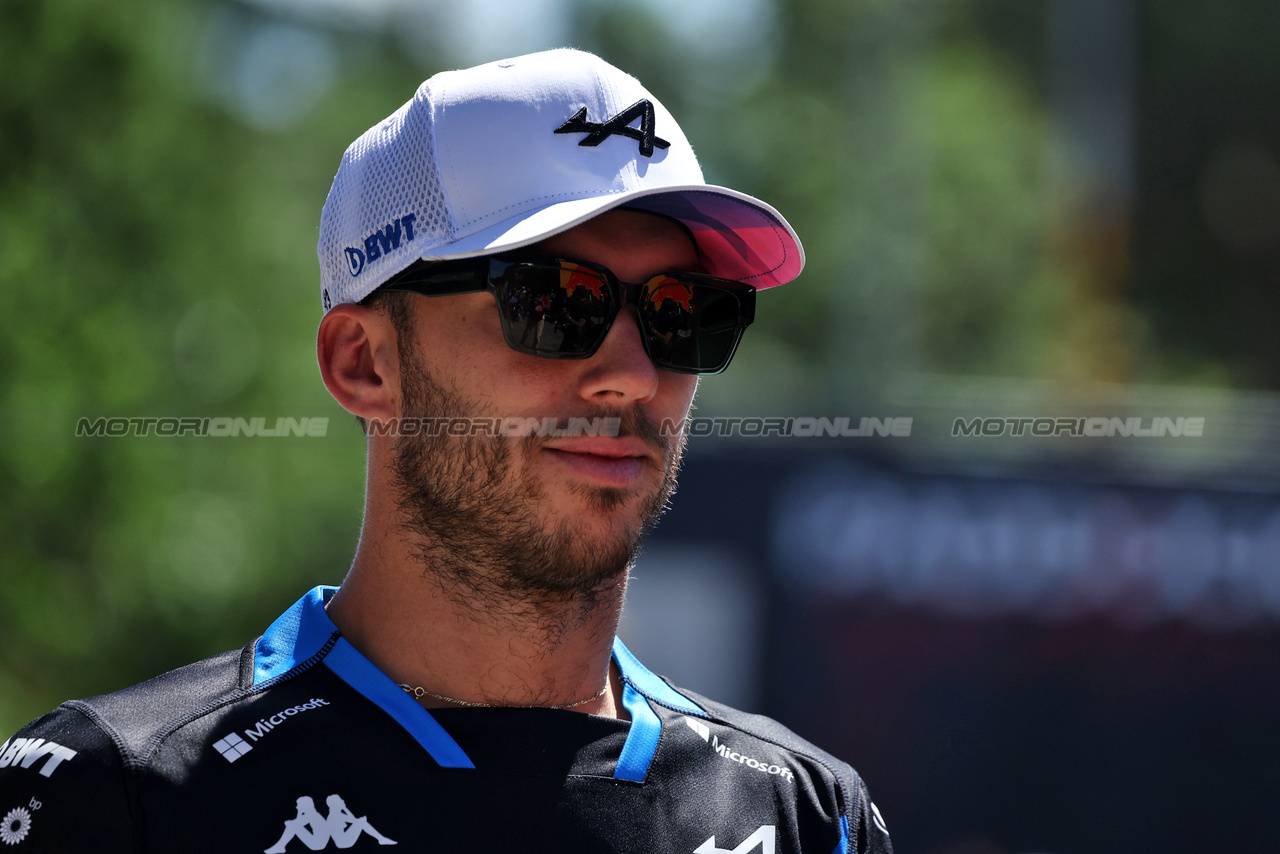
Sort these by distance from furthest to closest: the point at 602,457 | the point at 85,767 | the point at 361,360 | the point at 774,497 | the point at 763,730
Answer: the point at 774,497 < the point at 763,730 < the point at 361,360 < the point at 602,457 < the point at 85,767

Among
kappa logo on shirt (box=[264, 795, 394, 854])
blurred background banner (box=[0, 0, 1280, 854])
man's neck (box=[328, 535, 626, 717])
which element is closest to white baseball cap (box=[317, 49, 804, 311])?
man's neck (box=[328, 535, 626, 717])

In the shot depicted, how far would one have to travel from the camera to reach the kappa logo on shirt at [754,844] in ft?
5.89

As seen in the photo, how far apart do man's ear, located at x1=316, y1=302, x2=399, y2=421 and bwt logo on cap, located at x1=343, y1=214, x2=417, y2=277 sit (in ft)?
0.24

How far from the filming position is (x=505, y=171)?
5.88 feet

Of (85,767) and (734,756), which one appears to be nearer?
(85,767)

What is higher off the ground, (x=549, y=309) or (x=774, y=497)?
(x=774, y=497)

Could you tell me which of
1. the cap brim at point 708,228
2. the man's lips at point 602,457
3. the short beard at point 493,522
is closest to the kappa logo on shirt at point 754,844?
the short beard at point 493,522

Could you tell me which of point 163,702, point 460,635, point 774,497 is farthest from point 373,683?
point 774,497

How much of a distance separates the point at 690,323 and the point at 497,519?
1.54 feet

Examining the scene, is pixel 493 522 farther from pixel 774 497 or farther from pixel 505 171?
pixel 774 497

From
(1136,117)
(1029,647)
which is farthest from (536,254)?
(1136,117)

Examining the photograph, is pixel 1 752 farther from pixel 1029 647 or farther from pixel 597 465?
pixel 1029 647

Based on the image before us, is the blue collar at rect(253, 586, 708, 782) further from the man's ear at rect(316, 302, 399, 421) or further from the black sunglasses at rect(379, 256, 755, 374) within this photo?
the black sunglasses at rect(379, 256, 755, 374)

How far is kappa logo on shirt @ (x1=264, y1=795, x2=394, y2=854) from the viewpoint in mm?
1588
